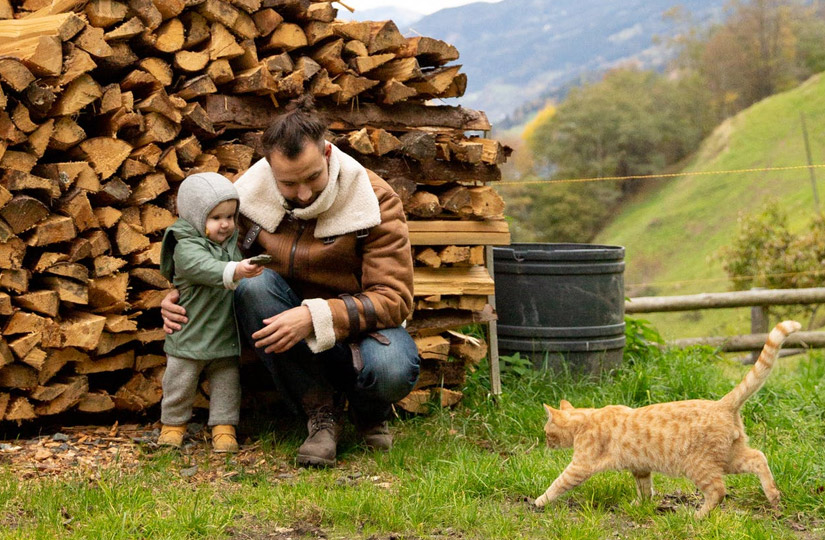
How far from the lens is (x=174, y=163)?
395 cm

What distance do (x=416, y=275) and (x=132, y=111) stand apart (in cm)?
168

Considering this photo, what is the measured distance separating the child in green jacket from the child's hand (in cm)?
4

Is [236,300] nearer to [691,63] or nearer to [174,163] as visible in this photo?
[174,163]


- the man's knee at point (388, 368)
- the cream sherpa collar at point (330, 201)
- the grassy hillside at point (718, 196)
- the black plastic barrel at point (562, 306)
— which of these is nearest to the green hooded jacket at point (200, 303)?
the cream sherpa collar at point (330, 201)

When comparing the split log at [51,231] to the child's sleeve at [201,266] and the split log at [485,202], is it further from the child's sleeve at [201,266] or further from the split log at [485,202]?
the split log at [485,202]

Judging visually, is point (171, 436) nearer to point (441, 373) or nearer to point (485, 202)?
point (441, 373)

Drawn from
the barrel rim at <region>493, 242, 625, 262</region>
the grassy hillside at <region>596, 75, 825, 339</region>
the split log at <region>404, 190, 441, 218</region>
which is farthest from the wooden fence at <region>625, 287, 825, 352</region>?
the grassy hillside at <region>596, 75, 825, 339</region>

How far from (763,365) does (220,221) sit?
220 centimetres

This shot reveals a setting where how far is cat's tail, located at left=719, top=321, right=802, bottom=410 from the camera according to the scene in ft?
9.58

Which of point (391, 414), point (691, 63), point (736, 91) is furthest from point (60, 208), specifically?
point (691, 63)

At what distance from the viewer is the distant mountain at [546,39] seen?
281 feet

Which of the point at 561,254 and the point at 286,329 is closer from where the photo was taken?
the point at 286,329

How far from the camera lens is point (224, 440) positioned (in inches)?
149

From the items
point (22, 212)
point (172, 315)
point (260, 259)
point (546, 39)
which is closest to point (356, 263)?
point (260, 259)
